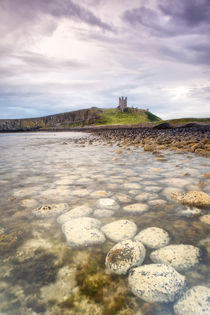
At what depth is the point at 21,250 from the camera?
167 cm

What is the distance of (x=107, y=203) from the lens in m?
2.71

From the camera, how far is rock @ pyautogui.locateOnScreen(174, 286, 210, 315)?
3.59 ft

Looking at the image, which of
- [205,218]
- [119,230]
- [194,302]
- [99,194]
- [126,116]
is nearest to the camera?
[194,302]

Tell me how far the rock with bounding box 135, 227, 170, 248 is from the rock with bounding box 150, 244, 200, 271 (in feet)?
0.35

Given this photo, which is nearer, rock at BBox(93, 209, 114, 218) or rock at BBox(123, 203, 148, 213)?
rock at BBox(93, 209, 114, 218)

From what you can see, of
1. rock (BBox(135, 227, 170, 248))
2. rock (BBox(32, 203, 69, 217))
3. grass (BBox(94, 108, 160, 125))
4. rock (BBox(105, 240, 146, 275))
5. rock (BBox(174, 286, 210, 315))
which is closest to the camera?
rock (BBox(174, 286, 210, 315))

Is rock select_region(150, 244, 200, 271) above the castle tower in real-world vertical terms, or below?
below

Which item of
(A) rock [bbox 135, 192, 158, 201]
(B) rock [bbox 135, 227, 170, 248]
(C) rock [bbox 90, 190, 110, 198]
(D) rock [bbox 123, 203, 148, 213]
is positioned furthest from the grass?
(B) rock [bbox 135, 227, 170, 248]

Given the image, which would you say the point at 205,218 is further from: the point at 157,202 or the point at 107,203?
the point at 107,203

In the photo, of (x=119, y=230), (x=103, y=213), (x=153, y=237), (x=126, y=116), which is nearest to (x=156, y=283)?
(x=153, y=237)

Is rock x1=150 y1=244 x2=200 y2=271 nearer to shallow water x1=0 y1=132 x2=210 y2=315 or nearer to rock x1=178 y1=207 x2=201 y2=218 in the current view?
shallow water x1=0 y1=132 x2=210 y2=315

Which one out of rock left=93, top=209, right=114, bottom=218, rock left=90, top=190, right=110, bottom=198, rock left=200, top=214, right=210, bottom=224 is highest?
rock left=200, top=214, right=210, bottom=224

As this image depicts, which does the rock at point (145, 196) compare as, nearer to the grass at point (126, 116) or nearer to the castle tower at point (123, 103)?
the grass at point (126, 116)

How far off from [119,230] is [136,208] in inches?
24.5
